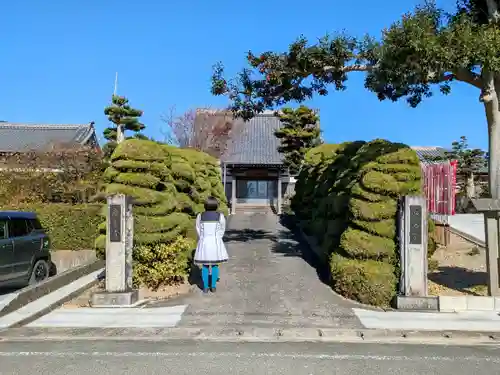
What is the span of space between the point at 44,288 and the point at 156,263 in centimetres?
208

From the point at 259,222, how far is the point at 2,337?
16.4 meters

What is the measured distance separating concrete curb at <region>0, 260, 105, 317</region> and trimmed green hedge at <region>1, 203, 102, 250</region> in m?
3.05

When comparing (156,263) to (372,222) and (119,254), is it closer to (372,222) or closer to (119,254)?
(119,254)

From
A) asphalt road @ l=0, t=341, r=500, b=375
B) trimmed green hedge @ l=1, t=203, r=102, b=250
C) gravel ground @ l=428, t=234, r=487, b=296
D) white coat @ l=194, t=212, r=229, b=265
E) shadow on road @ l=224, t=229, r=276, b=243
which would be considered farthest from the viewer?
shadow on road @ l=224, t=229, r=276, b=243

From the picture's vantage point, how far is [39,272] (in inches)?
403

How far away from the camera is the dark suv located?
9195 millimetres

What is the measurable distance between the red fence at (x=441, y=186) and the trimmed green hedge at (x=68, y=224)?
31.9ft

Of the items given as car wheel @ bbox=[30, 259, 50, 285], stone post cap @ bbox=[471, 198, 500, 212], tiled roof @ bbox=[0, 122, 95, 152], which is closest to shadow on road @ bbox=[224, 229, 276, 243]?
car wheel @ bbox=[30, 259, 50, 285]

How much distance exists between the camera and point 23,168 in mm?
16578

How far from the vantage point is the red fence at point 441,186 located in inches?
501

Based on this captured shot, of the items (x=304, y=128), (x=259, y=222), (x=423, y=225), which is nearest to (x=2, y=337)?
(x=423, y=225)

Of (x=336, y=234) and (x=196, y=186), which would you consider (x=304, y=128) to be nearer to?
(x=196, y=186)

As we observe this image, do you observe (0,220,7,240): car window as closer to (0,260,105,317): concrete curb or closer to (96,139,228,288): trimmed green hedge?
(0,260,105,317): concrete curb

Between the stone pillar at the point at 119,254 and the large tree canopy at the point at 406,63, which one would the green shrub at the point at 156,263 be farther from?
the large tree canopy at the point at 406,63
